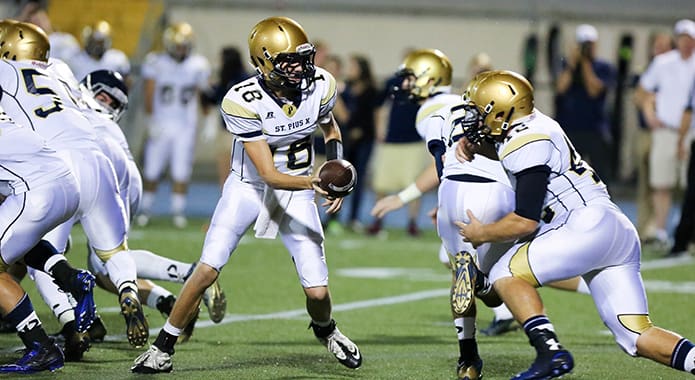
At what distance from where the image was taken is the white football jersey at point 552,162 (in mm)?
5094

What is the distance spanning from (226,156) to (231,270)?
13.5 ft

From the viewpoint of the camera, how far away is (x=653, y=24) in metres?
20.1

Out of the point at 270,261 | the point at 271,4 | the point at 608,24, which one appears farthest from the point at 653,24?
the point at 270,261

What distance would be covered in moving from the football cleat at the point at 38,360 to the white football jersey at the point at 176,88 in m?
7.84

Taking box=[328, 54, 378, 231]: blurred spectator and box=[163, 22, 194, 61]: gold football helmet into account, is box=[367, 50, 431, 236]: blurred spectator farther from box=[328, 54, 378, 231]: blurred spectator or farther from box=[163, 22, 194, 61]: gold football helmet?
box=[163, 22, 194, 61]: gold football helmet

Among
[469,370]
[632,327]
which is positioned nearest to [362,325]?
[469,370]

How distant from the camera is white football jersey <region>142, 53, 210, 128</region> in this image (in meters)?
13.3

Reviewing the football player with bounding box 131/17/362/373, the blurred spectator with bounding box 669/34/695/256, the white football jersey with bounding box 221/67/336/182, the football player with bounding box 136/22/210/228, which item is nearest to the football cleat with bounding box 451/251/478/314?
the football player with bounding box 131/17/362/373

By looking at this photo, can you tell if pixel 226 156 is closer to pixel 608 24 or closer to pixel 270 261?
pixel 270 261

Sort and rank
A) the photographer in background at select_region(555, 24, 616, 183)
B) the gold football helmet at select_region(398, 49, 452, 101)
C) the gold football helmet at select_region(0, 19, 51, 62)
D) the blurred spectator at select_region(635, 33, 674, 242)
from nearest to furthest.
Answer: the gold football helmet at select_region(0, 19, 51, 62), the gold football helmet at select_region(398, 49, 452, 101), the blurred spectator at select_region(635, 33, 674, 242), the photographer in background at select_region(555, 24, 616, 183)

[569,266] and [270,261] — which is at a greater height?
[569,266]

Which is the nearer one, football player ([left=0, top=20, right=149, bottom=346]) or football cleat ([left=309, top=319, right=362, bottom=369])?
football cleat ([left=309, top=319, right=362, bottom=369])

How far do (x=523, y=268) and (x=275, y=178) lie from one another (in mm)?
1230

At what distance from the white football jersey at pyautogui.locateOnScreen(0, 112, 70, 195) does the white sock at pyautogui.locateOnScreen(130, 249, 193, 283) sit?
1298mm
